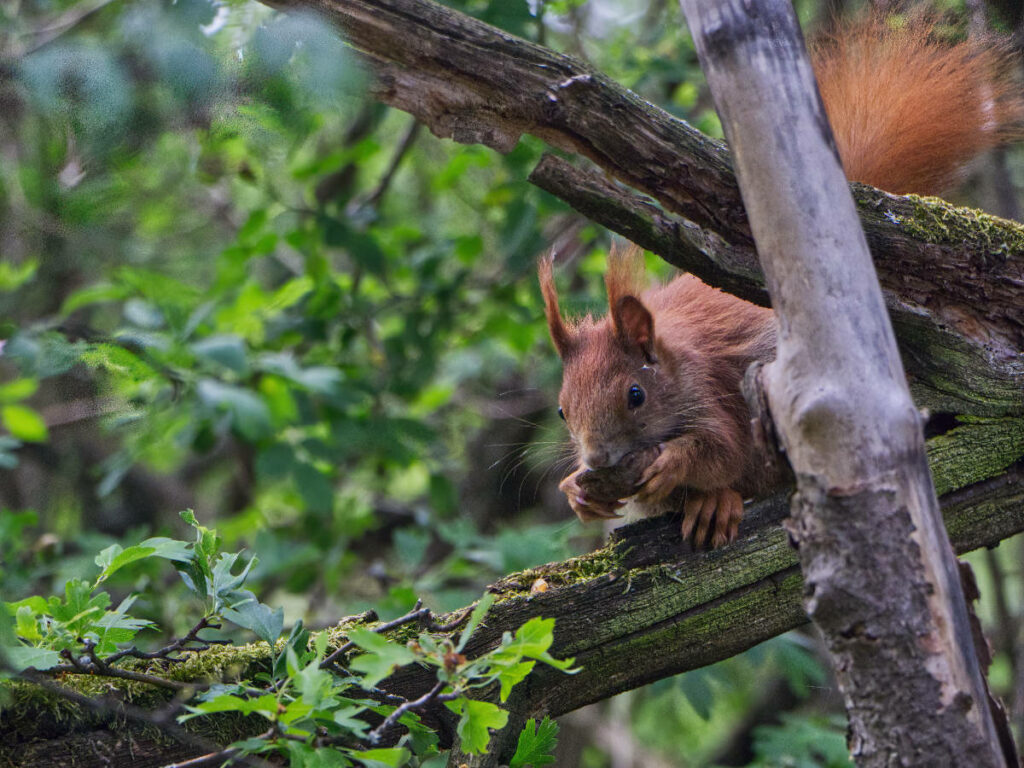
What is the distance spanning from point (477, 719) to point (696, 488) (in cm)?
97

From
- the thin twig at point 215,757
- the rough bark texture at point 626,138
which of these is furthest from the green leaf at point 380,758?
the rough bark texture at point 626,138

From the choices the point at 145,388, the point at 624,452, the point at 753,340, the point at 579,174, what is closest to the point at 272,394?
the point at 145,388

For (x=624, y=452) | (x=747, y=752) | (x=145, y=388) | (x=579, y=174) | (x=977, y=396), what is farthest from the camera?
(x=747, y=752)

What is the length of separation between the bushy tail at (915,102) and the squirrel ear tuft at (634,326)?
1.84 ft

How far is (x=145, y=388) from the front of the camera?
9.36 feet

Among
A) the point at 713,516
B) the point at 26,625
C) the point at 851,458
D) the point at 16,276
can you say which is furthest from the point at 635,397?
the point at 16,276

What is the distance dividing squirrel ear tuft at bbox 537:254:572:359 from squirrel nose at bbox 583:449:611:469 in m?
0.35

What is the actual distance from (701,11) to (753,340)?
1150 millimetres

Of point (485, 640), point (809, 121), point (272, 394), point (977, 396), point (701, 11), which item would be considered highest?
point (272, 394)

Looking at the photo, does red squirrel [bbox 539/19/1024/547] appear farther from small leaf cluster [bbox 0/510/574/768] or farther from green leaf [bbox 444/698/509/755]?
green leaf [bbox 444/698/509/755]

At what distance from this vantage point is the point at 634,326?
2242mm

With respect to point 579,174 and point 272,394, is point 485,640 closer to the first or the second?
point 579,174

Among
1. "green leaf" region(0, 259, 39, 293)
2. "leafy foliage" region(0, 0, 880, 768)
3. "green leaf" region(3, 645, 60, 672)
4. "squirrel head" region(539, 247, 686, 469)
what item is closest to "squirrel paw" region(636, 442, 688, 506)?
"squirrel head" region(539, 247, 686, 469)

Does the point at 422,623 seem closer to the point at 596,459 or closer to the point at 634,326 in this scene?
the point at 596,459
